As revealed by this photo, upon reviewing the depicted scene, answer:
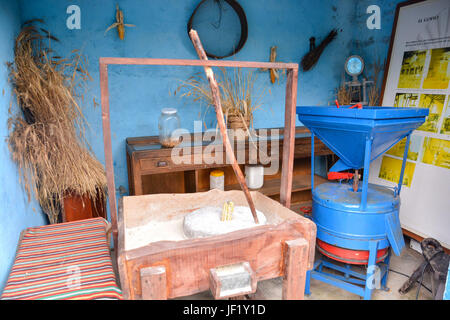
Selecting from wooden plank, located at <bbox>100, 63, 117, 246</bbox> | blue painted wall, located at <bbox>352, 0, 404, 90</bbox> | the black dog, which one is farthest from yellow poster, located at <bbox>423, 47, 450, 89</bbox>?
wooden plank, located at <bbox>100, 63, 117, 246</bbox>

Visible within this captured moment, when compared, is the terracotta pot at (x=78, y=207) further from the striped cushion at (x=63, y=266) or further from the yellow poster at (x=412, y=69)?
the yellow poster at (x=412, y=69)

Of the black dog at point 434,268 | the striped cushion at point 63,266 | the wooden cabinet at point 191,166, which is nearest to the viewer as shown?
the striped cushion at point 63,266

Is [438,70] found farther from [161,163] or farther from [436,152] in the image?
[161,163]

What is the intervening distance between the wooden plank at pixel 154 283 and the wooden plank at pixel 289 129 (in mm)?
814

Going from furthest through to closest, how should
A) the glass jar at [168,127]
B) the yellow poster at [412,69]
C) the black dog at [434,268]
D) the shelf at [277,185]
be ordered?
the shelf at [277,185], the yellow poster at [412,69], the glass jar at [168,127], the black dog at [434,268]

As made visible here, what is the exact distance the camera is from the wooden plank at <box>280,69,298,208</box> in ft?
4.83

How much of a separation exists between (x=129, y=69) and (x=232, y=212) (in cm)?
191

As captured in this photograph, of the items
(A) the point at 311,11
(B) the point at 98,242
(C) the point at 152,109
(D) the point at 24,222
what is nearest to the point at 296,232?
Answer: (B) the point at 98,242

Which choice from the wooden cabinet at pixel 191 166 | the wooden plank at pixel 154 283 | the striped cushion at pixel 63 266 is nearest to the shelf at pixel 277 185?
the wooden cabinet at pixel 191 166

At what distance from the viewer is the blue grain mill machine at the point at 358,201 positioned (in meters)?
1.82

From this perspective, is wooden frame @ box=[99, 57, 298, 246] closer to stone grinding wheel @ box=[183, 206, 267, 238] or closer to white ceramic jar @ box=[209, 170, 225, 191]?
stone grinding wheel @ box=[183, 206, 267, 238]

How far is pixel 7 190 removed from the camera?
151cm

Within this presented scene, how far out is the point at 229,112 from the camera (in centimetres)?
281

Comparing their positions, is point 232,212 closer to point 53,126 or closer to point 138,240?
point 138,240
